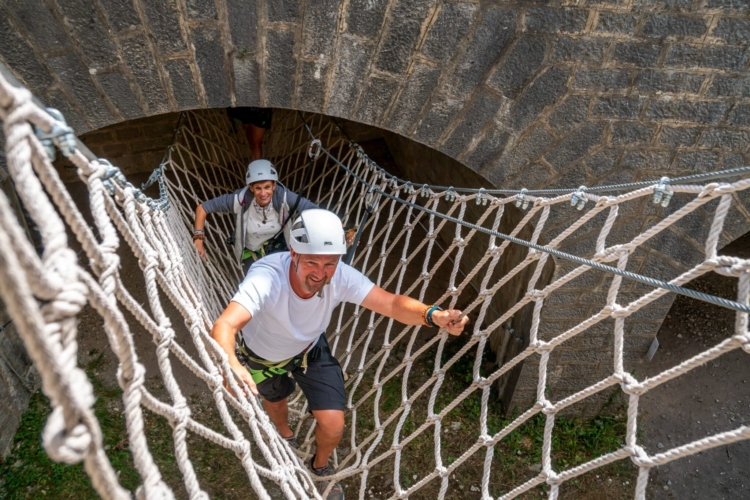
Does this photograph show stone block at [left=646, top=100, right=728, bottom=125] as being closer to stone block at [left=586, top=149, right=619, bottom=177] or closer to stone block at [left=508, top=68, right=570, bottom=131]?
stone block at [left=586, top=149, right=619, bottom=177]

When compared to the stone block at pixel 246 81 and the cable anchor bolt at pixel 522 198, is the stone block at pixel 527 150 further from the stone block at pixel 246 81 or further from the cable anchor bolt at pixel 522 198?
the stone block at pixel 246 81

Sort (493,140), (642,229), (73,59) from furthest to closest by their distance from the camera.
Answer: (642,229)
(493,140)
(73,59)

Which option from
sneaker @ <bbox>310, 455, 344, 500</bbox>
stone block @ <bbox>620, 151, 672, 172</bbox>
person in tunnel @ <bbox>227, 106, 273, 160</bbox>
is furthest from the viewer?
person in tunnel @ <bbox>227, 106, 273, 160</bbox>

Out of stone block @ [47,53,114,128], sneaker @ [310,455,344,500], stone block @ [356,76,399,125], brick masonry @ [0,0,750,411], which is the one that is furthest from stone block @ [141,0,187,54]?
sneaker @ [310,455,344,500]

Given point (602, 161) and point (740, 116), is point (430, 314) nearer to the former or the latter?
point (602, 161)

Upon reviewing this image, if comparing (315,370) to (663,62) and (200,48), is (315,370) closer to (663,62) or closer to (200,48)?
(200,48)

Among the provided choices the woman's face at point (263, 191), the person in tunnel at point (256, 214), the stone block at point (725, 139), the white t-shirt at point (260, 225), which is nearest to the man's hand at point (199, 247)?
the person in tunnel at point (256, 214)

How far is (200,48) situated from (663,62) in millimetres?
1429

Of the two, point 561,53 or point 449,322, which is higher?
point 561,53

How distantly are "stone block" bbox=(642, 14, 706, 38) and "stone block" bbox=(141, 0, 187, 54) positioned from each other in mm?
1379

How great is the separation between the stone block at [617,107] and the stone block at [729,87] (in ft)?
0.77

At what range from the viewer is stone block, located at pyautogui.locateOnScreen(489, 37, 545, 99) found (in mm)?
1544

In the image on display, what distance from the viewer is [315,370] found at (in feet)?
5.75

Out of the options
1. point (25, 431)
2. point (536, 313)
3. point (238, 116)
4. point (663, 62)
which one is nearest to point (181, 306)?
→ point (536, 313)
